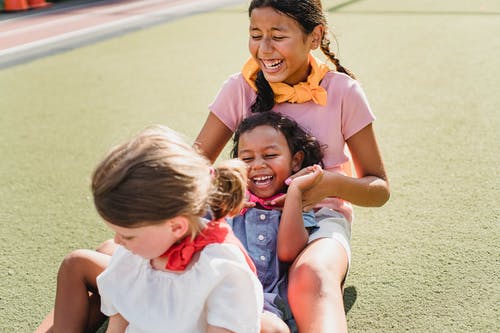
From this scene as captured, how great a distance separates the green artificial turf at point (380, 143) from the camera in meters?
2.40

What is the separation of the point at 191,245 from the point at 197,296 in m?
0.13

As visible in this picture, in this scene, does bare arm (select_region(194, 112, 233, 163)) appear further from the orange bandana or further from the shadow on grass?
the shadow on grass

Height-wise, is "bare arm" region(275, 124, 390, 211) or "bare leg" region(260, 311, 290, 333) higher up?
"bare arm" region(275, 124, 390, 211)

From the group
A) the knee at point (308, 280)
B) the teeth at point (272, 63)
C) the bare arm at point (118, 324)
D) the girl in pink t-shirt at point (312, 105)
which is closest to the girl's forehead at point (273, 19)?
the girl in pink t-shirt at point (312, 105)

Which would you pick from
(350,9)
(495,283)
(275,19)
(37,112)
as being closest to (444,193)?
(495,283)

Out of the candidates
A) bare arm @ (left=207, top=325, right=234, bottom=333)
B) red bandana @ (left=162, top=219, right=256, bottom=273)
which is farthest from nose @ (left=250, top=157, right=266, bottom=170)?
bare arm @ (left=207, top=325, right=234, bottom=333)

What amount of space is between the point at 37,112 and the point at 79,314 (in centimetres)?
310

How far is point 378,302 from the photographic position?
232cm

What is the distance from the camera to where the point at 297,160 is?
2314 mm

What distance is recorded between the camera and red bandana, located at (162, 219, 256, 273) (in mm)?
1680

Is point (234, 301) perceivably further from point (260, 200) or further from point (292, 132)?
point (292, 132)

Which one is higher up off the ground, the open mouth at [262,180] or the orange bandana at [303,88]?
the orange bandana at [303,88]

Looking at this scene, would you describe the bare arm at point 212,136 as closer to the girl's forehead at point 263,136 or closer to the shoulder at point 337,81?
the girl's forehead at point 263,136

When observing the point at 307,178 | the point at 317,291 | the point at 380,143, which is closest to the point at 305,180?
the point at 307,178
